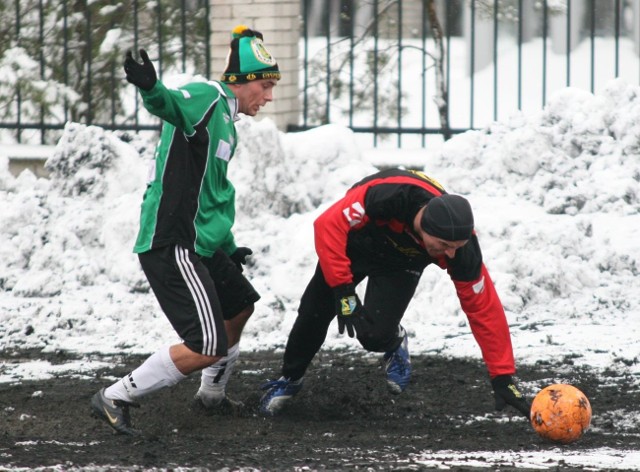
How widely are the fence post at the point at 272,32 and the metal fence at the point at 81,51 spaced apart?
280 mm

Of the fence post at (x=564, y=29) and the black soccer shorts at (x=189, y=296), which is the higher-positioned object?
the fence post at (x=564, y=29)

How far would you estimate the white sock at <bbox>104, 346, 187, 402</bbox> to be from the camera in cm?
570

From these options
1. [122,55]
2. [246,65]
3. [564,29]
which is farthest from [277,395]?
[564,29]

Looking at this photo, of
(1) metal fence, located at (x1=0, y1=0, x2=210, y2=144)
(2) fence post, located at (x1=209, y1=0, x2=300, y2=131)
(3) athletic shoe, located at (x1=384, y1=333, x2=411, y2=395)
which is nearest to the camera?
(3) athletic shoe, located at (x1=384, y1=333, x2=411, y2=395)

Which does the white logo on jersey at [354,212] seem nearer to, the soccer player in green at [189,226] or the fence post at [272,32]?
the soccer player in green at [189,226]

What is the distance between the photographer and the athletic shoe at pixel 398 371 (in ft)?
22.3

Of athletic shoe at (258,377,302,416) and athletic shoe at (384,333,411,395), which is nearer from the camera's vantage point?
athletic shoe at (258,377,302,416)

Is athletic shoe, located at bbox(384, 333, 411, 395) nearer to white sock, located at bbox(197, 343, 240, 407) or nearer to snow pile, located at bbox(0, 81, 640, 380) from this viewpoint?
white sock, located at bbox(197, 343, 240, 407)

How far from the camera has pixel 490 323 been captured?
19.3ft

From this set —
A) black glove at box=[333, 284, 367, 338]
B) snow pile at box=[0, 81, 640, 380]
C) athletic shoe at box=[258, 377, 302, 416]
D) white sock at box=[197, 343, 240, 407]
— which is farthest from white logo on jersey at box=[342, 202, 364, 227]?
snow pile at box=[0, 81, 640, 380]

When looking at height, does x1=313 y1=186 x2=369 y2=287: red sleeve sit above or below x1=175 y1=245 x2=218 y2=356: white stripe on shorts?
above

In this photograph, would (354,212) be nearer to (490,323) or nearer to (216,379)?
(490,323)

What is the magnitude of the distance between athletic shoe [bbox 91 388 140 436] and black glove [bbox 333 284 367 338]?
1.06m

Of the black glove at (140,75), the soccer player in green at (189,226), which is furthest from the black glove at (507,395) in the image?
the black glove at (140,75)
